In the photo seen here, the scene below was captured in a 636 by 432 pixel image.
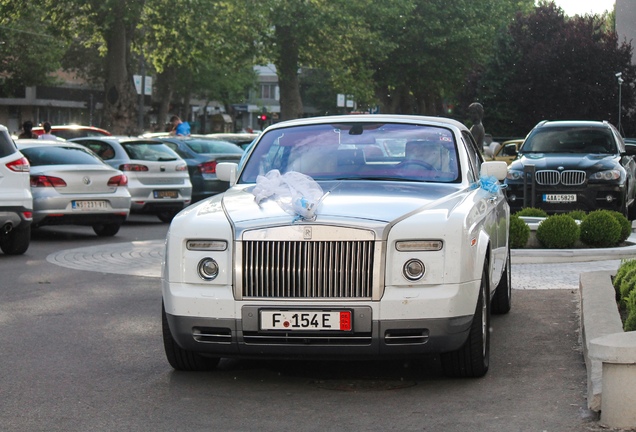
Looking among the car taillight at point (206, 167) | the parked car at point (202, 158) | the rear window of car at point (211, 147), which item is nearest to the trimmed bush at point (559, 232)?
the parked car at point (202, 158)

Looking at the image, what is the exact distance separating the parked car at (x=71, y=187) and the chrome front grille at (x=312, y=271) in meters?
12.0

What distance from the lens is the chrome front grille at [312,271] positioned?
7.02m

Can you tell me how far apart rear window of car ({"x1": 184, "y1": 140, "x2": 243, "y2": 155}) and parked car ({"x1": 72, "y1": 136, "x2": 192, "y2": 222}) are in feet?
9.82

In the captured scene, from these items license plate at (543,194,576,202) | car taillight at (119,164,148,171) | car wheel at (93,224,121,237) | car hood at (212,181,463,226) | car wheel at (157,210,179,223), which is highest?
car hood at (212,181,463,226)

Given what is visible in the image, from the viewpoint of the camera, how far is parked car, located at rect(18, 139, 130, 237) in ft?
61.1

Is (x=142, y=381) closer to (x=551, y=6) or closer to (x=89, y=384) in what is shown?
(x=89, y=384)

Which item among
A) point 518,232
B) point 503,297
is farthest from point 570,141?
point 503,297

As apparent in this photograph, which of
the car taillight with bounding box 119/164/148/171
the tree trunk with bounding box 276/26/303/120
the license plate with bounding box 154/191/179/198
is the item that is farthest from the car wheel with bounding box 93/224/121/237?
the tree trunk with bounding box 276/26/303/120

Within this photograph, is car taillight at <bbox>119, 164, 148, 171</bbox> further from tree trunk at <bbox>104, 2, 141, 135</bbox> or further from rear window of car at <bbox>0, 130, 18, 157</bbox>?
tree trunk at <bbox>104, 2, 141, 135</bbox>

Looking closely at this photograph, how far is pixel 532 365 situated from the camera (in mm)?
8094

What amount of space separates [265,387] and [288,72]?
4965 centimetres

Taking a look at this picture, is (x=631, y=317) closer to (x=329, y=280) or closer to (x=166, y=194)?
(x=329, y=280)

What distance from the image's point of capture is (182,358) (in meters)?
7.77

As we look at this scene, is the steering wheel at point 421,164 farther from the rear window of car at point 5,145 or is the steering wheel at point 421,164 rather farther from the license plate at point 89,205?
the license plate at point 89,205
